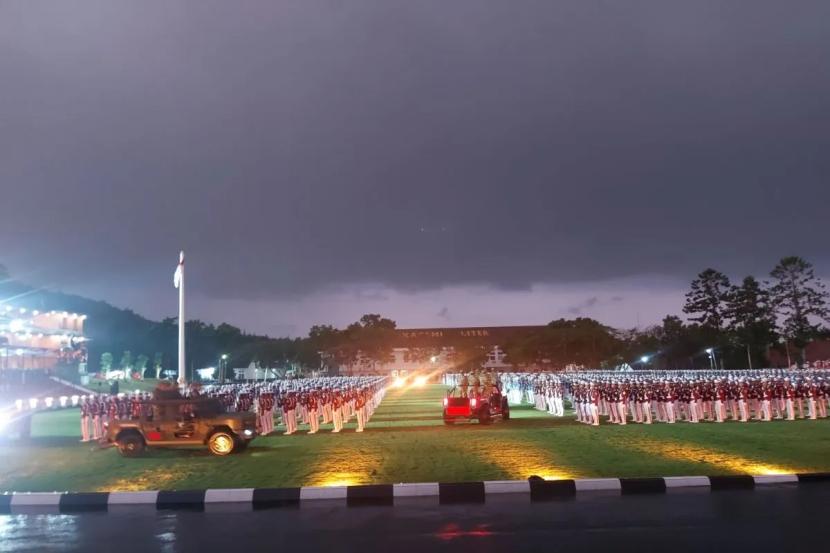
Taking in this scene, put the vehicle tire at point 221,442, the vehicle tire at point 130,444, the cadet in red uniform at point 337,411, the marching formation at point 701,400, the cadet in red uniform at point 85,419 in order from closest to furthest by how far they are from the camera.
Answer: the vehicle tire at point 221,442 → the vehicle tire at point 130,444 → the cadet in red uniform at point 85,419 → the marching formation at point 701,400 → the cadet in red uniform at point 337,411

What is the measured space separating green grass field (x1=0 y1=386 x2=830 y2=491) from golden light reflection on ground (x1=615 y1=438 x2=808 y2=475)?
20 mm

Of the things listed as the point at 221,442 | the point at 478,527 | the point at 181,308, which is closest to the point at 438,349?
the point at 181,308

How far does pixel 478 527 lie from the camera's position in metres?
7.66

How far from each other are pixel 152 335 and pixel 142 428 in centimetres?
7084

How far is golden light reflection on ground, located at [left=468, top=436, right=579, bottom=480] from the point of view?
11.1m

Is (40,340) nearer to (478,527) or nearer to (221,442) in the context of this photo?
(221,442)

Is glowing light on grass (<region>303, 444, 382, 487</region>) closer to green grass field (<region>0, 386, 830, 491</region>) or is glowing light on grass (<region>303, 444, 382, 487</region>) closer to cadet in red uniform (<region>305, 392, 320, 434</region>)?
green grass field (<region>0, 386, 830, 491</region>)

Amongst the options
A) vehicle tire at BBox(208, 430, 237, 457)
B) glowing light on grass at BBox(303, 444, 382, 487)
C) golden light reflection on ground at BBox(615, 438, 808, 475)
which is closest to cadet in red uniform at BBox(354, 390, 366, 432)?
glowing light on grass at BBox(303, 444, 382, 487)

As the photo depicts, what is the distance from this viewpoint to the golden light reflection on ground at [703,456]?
11055 mm

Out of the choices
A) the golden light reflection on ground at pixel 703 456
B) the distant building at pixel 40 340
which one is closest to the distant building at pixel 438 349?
the distant building at pixel 40 340

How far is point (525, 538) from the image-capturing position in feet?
23.3

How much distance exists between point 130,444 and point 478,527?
1038cm

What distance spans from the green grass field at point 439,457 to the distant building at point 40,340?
41082 mm

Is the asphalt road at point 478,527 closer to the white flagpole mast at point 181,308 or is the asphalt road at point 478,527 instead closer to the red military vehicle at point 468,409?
the red military vehicle at point 468,409
